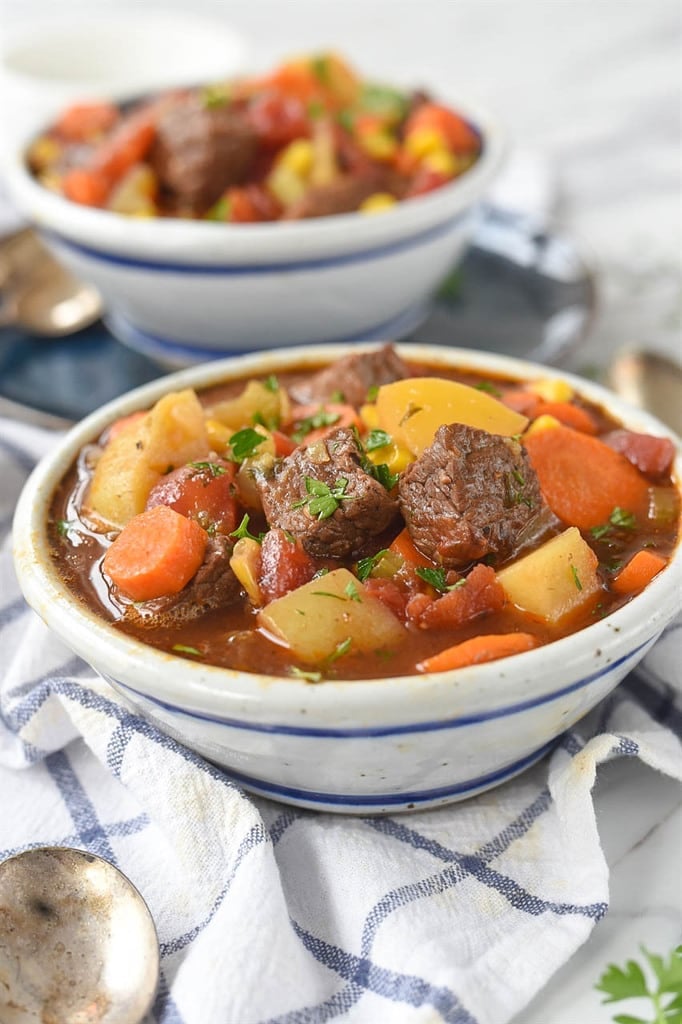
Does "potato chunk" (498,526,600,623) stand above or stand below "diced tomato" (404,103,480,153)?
above

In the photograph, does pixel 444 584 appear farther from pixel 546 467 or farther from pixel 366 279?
pixel 366 279

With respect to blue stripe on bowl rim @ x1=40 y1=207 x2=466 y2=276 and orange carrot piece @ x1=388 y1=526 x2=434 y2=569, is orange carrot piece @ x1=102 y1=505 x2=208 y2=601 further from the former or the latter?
blue stripe on bowl rim @ x1=40 y1=207 x2=466 y2=276

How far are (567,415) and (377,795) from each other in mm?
1184

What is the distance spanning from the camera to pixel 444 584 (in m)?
2.73

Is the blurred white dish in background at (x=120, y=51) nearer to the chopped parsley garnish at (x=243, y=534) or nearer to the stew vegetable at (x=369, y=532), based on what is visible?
the stew vegetable at (x=369, y=532)

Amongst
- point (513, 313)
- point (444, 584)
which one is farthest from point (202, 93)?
point (444, 584)

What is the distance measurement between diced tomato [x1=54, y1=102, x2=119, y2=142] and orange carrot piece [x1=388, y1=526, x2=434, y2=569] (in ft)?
10.5

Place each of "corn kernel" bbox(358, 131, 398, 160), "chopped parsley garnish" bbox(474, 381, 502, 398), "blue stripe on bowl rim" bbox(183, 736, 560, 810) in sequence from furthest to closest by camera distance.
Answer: "corn kernel" bbox(358, 131, 398, 160), "chopped parsley garnish" bbox(474, 381, 502, 398), "blue stripe on bowl rim" bbox(183, 736, 560, 810)

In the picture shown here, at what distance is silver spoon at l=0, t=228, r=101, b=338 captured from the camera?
5.00 meters

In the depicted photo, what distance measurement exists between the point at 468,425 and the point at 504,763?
0.81 metres

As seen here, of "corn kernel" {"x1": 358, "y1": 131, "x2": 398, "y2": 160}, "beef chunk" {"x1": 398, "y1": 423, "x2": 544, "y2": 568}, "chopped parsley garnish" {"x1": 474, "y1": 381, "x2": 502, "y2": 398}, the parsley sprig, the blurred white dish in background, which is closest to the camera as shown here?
the parsley sprig

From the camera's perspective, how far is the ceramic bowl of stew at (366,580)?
251 centimetres

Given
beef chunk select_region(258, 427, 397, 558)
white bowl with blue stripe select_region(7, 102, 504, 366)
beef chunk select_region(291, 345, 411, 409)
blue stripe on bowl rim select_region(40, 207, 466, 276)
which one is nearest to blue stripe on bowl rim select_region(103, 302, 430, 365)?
white bowl with blue stripe select_region(7, 102, 504, 366)

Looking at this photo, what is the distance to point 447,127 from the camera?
5168mm
